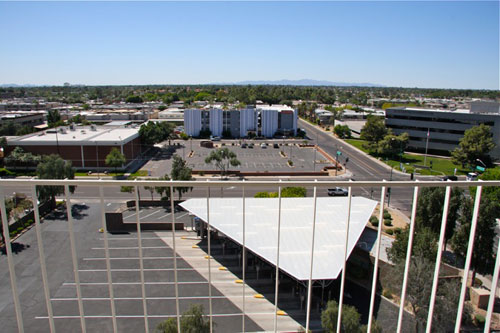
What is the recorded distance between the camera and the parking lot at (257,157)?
32.1 meters

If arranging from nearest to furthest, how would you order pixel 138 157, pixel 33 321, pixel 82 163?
1. pixel 33 321
2. pixel 82 163
3. pixel 138 157

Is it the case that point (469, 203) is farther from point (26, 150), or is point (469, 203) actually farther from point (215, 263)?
point (26, 150)

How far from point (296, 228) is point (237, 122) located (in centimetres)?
3899

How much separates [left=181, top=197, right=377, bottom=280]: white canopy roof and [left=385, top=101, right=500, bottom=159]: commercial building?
26246mm

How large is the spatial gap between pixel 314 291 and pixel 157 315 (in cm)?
546

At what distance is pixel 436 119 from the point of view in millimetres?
39656

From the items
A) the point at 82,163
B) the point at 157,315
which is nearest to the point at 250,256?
the point at 157,315

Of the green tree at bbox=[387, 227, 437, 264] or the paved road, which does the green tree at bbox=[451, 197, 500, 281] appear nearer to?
the green tree at bbox=[387, 227, 437, 264]

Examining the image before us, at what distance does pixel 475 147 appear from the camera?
32.9 meters

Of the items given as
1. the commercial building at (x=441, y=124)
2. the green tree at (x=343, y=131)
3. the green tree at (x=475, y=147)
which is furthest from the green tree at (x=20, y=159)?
the green tree at (x=475, y=147)

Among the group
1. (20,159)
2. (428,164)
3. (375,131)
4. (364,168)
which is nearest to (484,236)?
(364,168)

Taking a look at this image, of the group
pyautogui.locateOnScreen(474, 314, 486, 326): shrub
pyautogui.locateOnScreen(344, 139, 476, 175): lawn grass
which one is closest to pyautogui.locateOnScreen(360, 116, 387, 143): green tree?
pyautogui.locateOnScreen(344, 139, 476, 175): lawn grass

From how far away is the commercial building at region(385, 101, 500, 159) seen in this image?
120 ft

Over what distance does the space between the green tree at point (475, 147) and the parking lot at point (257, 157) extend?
42.5 ft
